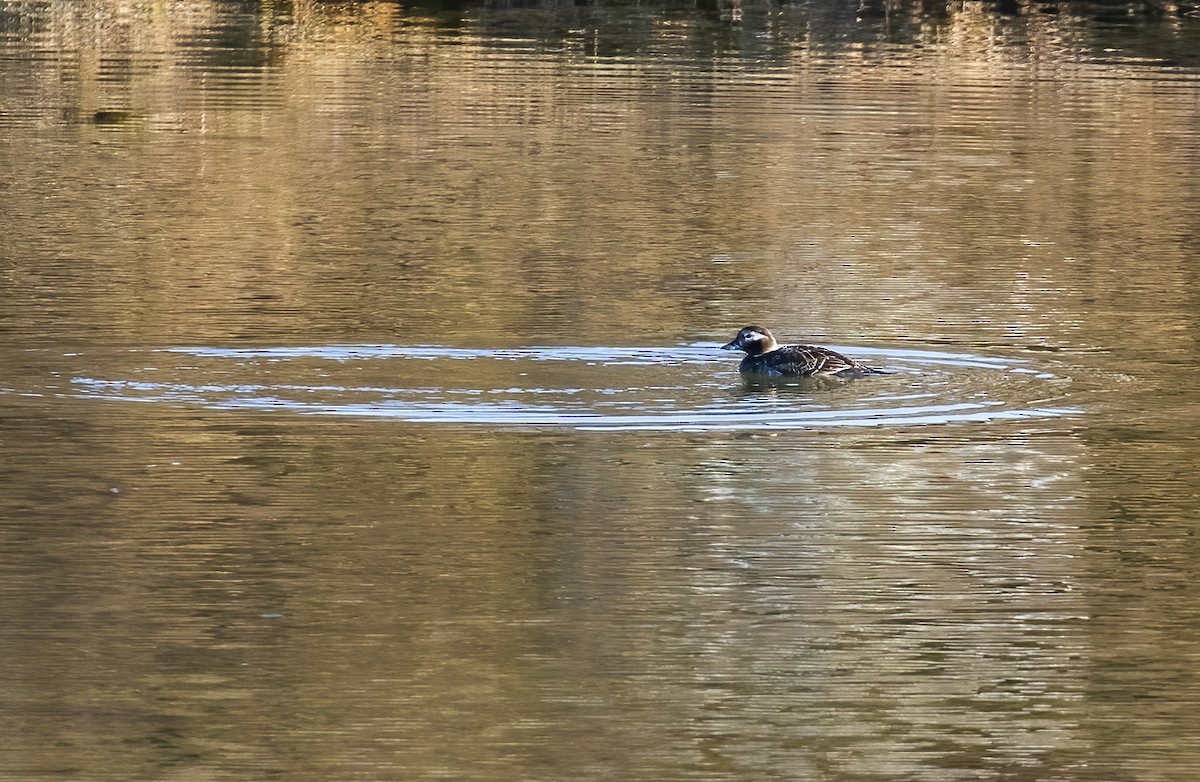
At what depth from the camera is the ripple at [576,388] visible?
10.6 metres

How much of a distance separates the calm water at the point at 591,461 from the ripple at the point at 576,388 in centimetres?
4

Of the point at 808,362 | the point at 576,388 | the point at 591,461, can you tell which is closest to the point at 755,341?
the point at 808,362

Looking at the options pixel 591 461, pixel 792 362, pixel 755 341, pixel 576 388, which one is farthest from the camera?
pixel 755 341

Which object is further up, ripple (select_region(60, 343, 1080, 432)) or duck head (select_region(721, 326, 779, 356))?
duck head (select_region(721, 326, 779, 356))

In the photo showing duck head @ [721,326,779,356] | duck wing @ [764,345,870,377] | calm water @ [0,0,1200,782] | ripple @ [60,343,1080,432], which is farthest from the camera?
duck head @ [721,326,779,356]

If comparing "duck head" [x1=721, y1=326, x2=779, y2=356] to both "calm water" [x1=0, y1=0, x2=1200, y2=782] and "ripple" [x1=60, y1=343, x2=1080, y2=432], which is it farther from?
"calm water" [x1=0, y1=0, x2=1200, y2=782]

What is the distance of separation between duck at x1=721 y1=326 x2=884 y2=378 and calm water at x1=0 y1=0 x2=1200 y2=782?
0.11m

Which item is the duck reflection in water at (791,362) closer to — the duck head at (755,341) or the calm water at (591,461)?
the duck head at (755,341)

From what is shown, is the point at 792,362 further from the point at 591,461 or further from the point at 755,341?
the point at 591,461

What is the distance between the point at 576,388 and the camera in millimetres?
11094

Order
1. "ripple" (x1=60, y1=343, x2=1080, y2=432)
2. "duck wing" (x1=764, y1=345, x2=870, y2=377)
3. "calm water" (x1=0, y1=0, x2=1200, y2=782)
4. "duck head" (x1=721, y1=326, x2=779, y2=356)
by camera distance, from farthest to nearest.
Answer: "duck head" (x1=721, y1=326, x2=779, y2=356) → "duck wing" (x1=764, y1=345, x2=870, y2=377) → "ripple" (x1=60, y1=343, x2=1080, y2=432) → "calm water" (x1=0, y1=0, x2=1200, y2=782)

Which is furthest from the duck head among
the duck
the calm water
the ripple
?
the calm water

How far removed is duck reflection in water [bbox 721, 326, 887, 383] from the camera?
11.3 m

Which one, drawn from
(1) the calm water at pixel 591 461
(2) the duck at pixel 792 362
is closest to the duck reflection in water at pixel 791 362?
(2) the duck at pixel 792 362
